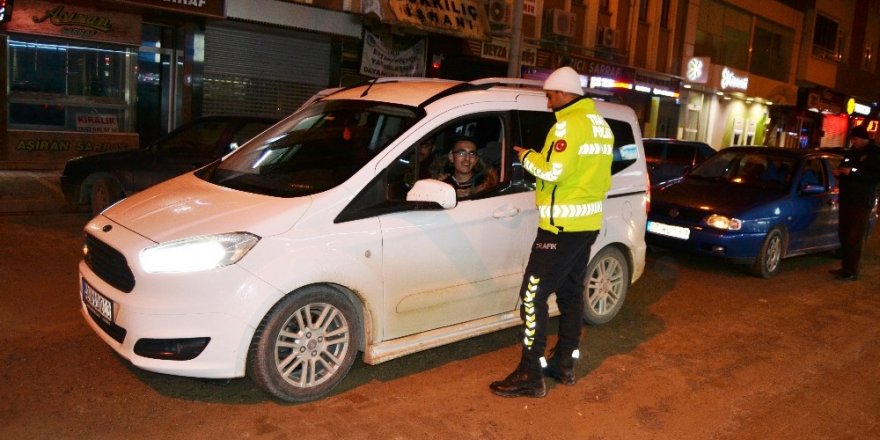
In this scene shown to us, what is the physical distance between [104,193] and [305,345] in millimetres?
5989

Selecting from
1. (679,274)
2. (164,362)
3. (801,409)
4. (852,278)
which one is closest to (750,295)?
(679,274)

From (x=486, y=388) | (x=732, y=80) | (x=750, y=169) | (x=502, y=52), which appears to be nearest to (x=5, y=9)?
Answer: (x=486, y=388)

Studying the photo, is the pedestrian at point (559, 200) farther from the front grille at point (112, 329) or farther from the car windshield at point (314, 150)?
the front grille at point (112, 329)

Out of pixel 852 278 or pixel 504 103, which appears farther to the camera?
pixel 852 278

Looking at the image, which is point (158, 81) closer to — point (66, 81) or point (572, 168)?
point (66, 81)

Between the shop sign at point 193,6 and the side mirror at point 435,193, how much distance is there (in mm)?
9932

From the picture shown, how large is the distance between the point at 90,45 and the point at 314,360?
471 inches

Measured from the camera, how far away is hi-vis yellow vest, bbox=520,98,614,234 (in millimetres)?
4477

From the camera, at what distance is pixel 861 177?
8.96 m

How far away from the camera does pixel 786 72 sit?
102 feet

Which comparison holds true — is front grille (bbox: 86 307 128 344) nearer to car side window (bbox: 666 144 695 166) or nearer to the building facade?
the building facade

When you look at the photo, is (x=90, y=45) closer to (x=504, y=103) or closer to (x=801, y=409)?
(x=504, y=103)

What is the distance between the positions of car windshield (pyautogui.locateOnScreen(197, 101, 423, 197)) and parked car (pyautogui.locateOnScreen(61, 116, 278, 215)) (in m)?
3.72

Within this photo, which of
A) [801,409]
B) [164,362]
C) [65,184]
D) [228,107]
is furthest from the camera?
[228,107]
